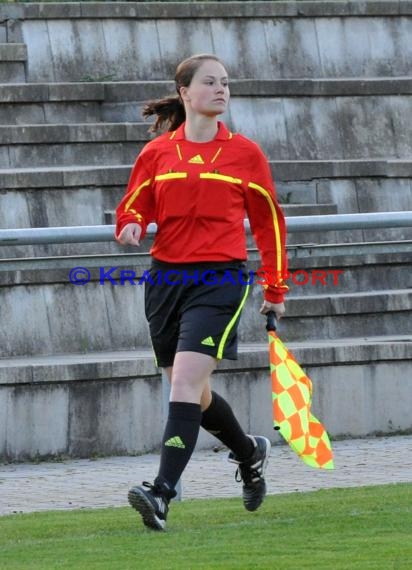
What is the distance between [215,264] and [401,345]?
13.4 feet

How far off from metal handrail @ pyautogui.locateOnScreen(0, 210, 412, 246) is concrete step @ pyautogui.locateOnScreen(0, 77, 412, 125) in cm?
515

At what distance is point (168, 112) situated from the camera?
7.12m

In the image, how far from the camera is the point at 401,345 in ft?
34.4

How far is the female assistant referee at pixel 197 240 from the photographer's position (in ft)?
21.5

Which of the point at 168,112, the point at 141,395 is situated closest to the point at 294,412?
the point at 168,112

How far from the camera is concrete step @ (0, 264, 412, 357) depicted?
34.7 feet

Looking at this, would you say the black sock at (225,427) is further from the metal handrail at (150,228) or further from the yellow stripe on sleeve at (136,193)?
the metal handrail at (150,228)

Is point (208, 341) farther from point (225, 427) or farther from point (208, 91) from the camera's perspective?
point (208, 91)

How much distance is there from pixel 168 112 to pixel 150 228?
71 centimetres

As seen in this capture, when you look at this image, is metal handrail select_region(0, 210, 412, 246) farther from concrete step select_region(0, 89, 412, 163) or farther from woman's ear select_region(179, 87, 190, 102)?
concrete step select_region(0, 89, 412, 163)

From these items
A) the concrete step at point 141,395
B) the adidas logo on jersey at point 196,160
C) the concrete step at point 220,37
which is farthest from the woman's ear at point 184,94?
the concrete step at point 220,37

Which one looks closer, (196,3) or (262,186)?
(262,186)

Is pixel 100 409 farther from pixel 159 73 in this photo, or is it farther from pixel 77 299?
pixel 159 73

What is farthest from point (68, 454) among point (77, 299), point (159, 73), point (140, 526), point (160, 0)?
point (160, 0)
